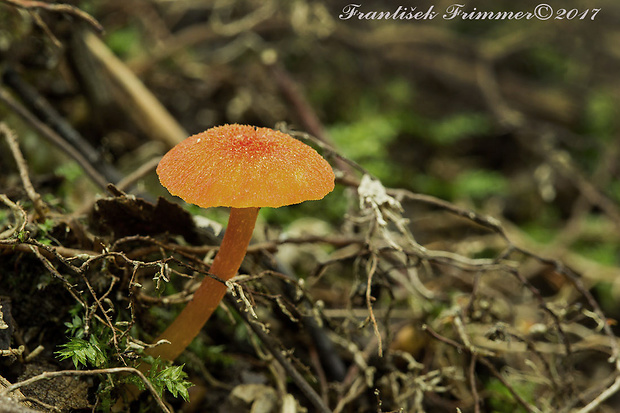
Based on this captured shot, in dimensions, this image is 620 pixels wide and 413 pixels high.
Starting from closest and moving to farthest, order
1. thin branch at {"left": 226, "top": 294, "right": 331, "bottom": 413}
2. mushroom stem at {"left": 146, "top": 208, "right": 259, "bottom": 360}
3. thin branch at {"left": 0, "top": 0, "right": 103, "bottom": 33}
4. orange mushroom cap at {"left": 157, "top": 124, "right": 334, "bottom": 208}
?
orange mushroom cap at {"left": 157, "top": 124, "right": 334, "bottom": 208}, mushroom stem at {"left": 146, "top": 208, "right": 259, "bottom": 360}, thin branch at {"left": 226, "top": 294, "right": 331, "bottom": 413}, thin branch at {"left": 0, "top": 0, "right": 103, "bottom": 33}

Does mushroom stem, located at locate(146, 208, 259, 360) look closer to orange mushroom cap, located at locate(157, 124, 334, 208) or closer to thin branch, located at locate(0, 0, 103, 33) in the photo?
orange mushroom cap, located at locate(157, 124, 334, 208)

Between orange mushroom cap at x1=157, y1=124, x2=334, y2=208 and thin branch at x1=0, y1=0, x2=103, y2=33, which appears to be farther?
thin branch at x1=0, y1=0, x2=103, y2=33

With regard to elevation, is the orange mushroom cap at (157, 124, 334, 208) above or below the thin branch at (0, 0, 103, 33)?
below

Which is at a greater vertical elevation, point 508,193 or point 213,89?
point 213,89

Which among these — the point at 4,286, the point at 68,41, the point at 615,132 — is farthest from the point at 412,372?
the point at 615,132

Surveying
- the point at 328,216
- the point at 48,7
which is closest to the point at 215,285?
the point at 48,7

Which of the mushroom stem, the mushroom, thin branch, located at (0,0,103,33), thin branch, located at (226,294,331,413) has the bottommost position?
thin branch, located at (226,294,331,413)

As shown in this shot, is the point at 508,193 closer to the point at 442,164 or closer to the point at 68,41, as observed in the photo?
the point at 442,164

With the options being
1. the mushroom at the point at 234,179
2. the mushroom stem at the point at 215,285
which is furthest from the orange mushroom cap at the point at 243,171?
the mushroom stem at the point at 215,285

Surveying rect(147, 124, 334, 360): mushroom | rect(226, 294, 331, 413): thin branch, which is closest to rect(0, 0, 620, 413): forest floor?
rect(226, 294, 331, 413): thin branch
